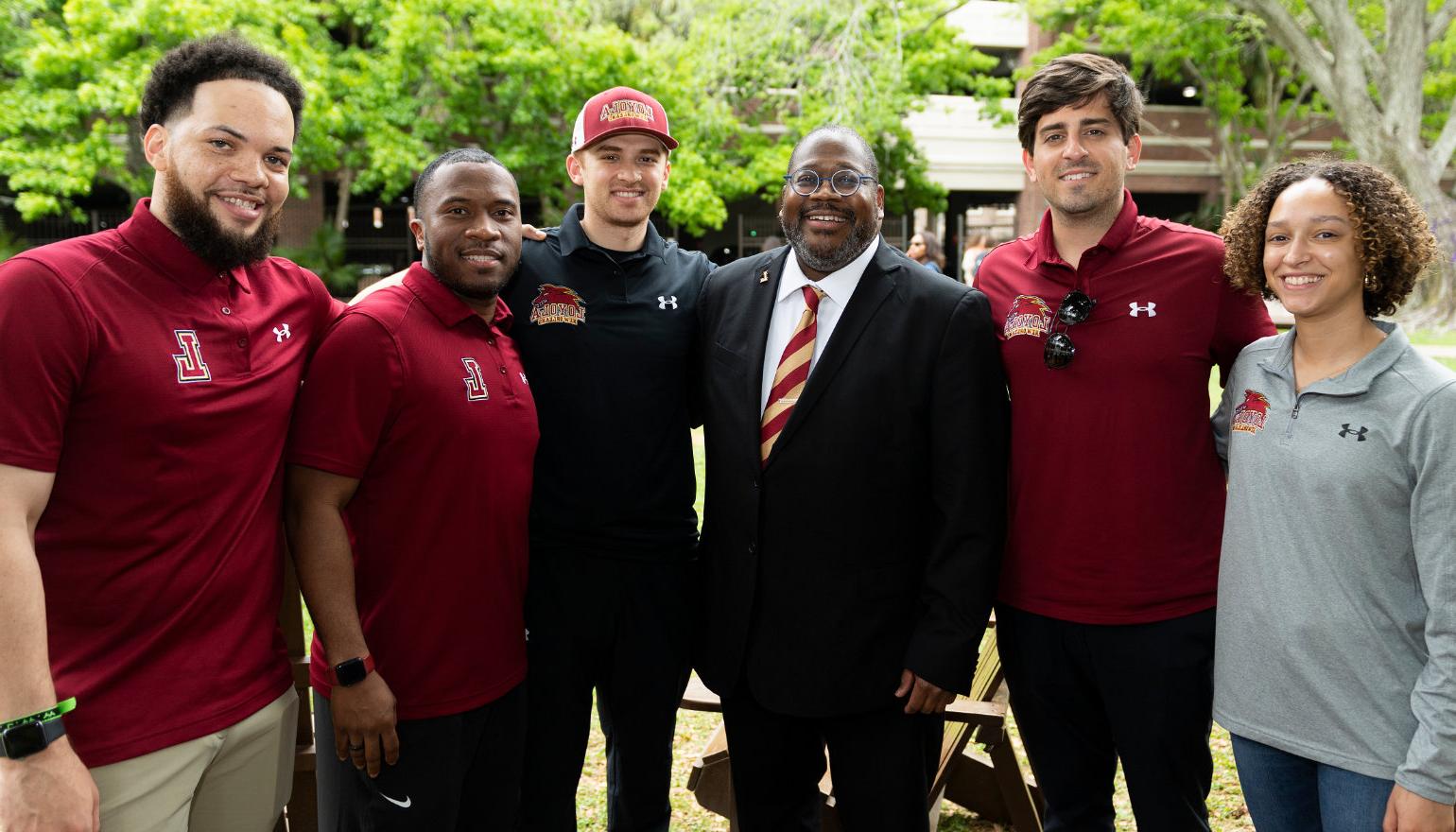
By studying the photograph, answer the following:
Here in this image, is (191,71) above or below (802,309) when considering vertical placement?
above

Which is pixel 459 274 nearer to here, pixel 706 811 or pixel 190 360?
pixel 190 360

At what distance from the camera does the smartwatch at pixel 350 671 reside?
2.74 meters

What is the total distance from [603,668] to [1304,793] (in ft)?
6.54

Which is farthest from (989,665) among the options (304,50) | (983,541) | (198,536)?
(304,50)

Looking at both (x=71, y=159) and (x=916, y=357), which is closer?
(x=916, y=357)

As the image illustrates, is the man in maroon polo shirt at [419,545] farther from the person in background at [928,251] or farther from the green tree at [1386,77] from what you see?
the green tree at [1386,77]

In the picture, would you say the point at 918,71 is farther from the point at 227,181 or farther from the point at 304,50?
the point at 227,181

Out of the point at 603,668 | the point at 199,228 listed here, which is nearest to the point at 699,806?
the point at 603,668

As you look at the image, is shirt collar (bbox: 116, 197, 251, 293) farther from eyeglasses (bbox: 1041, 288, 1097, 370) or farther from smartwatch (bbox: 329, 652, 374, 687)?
eyeglasses (bbox: 1041, 288, 1097, 370)

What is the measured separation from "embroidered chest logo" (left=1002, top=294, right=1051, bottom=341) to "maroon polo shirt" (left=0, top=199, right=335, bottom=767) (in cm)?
207

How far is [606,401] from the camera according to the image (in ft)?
10.9

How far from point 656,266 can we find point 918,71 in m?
22.1

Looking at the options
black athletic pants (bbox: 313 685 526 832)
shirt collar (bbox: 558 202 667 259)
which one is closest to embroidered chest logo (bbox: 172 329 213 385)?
black athletic pants (bbox: 313 685 526 832)

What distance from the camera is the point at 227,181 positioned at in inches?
103
